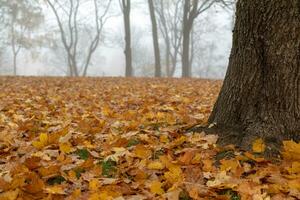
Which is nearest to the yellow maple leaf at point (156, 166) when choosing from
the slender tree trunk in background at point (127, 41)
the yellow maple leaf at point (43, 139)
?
the yellow maple leaf at point (43, 139)

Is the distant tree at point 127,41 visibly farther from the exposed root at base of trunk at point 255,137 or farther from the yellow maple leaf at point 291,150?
the yellow maple leaf at point 291,150

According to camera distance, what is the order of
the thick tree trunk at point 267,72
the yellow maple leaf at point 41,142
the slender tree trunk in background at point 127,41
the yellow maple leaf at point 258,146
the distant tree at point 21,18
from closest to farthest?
the yellow maple leaf at point 258,146 < the thick tree trunk at point 267,72 < the yellow maple leaf at point 41,142 < the slender tree trunk in background at point 127,41 < the distant tree at point 21,18

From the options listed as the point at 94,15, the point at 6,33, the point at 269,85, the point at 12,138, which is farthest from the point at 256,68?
the point at 6,33

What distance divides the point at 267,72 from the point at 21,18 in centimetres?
3394

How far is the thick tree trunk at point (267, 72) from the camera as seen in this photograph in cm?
340

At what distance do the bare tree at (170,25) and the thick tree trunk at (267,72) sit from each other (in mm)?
34226

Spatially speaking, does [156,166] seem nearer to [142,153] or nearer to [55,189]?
[142,153]

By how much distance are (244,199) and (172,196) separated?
44 centimetres

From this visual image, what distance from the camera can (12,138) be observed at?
396 cm

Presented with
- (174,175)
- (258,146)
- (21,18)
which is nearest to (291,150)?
(258,146)

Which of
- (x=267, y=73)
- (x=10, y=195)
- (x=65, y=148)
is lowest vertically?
(x=10, y=195)

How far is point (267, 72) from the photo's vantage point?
3.51 m

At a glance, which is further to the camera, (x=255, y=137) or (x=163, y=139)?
(x=163, y=139)

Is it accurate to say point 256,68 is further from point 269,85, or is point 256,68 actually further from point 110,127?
point 110,127
